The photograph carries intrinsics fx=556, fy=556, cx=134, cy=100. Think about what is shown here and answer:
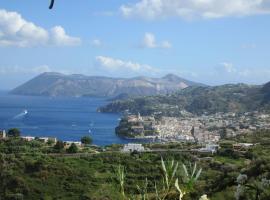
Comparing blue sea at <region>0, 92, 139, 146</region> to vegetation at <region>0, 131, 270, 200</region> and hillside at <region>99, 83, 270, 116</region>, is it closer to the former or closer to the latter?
hillside at <region>99, 83, 270, 116</region>

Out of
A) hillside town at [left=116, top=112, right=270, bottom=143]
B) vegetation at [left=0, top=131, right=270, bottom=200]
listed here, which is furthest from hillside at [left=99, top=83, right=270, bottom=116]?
vegetation at [left=0, top=131, right=270, bottom=200]

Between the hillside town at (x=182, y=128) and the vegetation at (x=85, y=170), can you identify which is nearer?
the vegetation at (x=85, y=170)

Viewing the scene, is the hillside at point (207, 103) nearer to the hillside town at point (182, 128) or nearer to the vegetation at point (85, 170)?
the hillside town at point (182, 128)

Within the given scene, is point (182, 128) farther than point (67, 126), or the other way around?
point (67, 126)

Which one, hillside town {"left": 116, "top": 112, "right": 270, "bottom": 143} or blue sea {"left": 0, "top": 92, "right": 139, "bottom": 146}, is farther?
blue sea {"left": 0, "top": 92, "right": 139, "bottom": 146}

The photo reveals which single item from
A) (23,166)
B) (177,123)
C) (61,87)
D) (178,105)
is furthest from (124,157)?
(61,87)

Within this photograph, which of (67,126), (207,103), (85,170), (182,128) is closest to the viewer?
(85,170)

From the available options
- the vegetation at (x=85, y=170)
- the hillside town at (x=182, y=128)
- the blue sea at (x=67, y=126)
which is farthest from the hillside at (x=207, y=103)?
the vegetation at (x=85, y=170)

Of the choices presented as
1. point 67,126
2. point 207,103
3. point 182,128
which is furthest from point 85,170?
point 207,103

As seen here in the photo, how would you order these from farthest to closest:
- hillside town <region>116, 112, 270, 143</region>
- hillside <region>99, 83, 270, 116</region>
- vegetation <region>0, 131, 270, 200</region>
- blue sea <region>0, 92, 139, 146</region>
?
hillside <region>99, 83, 270, 116</region> → blue sea <region>0, 92, 139, 146</region> → hillside town <region>116, 112, 270, 143</region> → vegetation <region>0, 131, 270, 200</region>

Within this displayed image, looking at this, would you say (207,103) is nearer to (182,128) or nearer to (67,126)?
(182,128)
